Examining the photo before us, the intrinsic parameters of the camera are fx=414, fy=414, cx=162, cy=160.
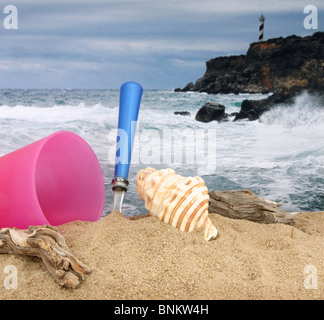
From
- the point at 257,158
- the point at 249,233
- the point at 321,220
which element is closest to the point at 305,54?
the point at 257,158

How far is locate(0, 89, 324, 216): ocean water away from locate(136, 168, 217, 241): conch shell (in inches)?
50.8

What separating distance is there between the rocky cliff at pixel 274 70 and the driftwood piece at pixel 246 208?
20.6 ft

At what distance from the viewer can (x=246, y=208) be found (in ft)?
8.58

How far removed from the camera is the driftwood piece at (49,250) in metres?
1.66

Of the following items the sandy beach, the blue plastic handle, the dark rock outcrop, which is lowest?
the sandy beach

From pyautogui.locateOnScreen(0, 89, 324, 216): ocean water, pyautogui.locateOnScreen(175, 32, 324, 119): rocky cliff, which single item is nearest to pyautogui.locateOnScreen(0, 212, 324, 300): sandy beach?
pyautogui.locateOnScreen(0, 89, 324, 216): ocean water

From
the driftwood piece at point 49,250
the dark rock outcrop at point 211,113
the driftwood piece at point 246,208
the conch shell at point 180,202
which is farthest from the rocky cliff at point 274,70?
the driftwood piece at point 49,250

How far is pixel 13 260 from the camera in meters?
1.89

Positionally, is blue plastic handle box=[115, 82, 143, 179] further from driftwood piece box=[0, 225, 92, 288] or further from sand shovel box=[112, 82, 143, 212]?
driftwood piece box=[0, 225, 92, 288]

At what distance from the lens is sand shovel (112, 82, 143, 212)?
255cm

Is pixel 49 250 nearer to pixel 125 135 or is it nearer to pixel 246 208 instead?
pixel 125 135

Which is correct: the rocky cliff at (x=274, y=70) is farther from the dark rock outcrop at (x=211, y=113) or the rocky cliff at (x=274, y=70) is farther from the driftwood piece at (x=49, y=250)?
the driftwood piece at (x=49, y=250)

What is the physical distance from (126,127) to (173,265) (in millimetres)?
1157

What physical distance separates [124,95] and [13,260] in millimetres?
1279
